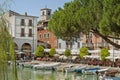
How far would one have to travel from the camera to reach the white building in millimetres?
59281

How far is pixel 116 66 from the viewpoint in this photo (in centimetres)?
3512

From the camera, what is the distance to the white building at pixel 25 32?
59.3m

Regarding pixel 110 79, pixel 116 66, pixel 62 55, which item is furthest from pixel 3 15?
pixel 62 55

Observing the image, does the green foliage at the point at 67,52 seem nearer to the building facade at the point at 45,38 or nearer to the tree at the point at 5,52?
the building facade at the point at 45,38

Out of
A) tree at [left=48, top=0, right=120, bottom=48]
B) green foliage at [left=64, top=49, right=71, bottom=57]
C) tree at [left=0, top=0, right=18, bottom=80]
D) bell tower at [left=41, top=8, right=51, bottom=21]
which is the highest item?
bell tower at [left=41, top=8, right=51, bottom=21]

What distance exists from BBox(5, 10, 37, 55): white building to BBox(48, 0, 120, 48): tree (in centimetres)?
3668

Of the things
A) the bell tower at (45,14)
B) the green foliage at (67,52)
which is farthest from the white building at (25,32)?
the bell tower at (45,14)

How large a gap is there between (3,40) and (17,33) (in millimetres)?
54370

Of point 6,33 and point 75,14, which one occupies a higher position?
point 75,14

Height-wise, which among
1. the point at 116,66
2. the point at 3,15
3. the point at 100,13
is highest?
the point at 100,13

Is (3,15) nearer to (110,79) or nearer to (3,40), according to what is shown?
(3,40)

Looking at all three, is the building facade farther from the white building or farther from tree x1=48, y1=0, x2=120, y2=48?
tree x1=48, y1=0, x2=120, y2=48

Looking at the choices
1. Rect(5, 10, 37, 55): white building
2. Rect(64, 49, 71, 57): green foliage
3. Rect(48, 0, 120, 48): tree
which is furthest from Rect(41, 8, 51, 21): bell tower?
Rect(48, 0, 120, 48): tree

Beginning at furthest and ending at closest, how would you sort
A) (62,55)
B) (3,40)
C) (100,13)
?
1. (62,55)
2. (100,13)
3. (3,40)
